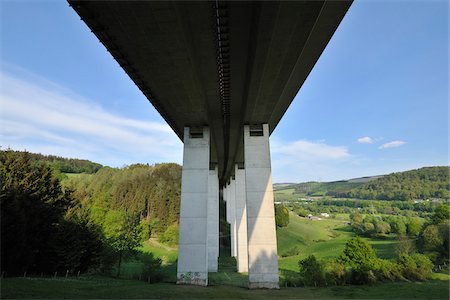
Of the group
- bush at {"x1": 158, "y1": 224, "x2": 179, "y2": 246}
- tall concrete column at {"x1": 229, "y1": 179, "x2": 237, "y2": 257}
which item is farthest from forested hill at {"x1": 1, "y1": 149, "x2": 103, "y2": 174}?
tall concrete column at {"x1": 229, "y1": 179, "x2": 237, "y2": 257}

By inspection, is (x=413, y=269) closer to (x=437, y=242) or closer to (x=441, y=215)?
(x=437, y=242)

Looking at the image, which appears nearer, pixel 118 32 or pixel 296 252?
pixel 118 32

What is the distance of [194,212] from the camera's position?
2681cm

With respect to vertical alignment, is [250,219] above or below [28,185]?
below

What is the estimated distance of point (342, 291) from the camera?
23219mm

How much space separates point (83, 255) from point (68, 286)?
1128 cm

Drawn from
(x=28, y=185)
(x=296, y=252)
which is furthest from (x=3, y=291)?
(x=296, y=252)

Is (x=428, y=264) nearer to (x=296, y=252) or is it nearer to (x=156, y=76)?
(x=296, y=252)

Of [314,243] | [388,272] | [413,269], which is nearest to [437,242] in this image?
[413,269]

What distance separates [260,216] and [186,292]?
9.19m

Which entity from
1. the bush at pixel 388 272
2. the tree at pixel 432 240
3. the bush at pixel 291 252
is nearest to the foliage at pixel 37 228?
the bush at pixel 388 272

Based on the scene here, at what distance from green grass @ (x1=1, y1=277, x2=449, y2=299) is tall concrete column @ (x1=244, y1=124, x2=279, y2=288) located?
1598mm

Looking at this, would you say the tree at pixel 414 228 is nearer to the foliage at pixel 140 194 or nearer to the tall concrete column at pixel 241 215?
the tall concrete column at pixel 241 215

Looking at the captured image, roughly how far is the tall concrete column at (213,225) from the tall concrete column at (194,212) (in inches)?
685
